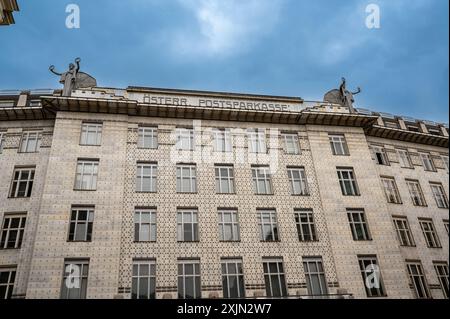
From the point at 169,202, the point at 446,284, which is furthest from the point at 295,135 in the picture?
the point at 446,284

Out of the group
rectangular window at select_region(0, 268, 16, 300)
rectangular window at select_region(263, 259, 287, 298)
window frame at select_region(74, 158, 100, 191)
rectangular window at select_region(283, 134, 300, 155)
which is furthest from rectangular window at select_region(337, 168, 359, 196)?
rectangular window at select_region(0, 268, 16, 300)

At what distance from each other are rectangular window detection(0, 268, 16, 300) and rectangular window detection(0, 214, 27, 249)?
4.02 feet

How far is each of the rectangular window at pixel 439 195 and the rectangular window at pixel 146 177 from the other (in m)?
20.3

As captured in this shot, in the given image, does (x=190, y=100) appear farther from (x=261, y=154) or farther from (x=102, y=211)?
(x=102, y=211)

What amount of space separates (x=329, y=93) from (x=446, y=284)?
15313 mm

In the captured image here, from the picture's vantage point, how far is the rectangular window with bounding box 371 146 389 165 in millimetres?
25562

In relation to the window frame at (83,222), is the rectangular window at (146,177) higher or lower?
higher

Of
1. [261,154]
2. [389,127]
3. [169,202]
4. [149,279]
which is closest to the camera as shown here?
[149,279]

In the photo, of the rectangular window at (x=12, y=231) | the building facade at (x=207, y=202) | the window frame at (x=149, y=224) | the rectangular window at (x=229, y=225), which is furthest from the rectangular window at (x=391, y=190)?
the rectangular window at (x=12, y=231)

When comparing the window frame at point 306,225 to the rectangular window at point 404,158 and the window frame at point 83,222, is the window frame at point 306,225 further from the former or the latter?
the window frame at point 83,222

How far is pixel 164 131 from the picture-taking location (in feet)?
75.0

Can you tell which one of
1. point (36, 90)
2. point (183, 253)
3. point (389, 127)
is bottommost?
point (183, 253)

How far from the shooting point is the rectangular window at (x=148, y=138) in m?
22.2

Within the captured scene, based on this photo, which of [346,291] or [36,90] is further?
[36,90]
